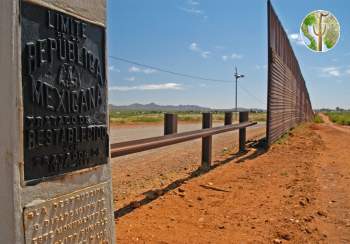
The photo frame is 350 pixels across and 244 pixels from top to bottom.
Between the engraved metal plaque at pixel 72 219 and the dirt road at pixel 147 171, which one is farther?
the dirt road at pixel 147 171

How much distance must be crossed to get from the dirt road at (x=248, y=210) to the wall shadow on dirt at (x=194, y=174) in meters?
0.07

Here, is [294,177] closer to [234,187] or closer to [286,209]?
[234,187]

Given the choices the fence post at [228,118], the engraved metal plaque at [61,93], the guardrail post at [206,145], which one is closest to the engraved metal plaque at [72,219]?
the engraved metal plaque at [61,93]

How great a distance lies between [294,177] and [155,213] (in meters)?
3.46

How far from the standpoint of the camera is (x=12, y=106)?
7.14ft

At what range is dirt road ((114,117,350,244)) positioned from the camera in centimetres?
414

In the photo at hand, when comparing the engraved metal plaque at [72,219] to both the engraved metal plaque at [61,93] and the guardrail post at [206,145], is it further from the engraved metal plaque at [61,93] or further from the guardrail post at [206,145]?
the guardrail post at [206,145]

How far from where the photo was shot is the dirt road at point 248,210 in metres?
4.14

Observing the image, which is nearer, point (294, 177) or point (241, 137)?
point (294, 177)

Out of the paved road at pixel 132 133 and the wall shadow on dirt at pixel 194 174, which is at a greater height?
the wall shadow on dirt at pixel 194 174

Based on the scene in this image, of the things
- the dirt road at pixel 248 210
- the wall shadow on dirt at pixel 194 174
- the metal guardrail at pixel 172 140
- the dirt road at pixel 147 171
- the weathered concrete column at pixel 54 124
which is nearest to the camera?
the weathered concrete column at pixel 54 124

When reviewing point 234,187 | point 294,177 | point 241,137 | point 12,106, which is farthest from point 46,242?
point 241,137

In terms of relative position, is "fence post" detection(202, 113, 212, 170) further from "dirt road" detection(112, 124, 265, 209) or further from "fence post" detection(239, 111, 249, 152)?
"fence post" detection(239, 111, 249, 152)

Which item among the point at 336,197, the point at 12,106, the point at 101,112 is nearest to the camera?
the point at 12,106
